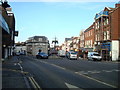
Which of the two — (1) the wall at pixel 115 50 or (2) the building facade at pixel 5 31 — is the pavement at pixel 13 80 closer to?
(2) the building facade at pixel 5 31

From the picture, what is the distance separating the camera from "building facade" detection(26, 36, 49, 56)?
393ft

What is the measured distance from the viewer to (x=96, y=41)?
2226 inches

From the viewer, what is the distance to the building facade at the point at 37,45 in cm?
11988

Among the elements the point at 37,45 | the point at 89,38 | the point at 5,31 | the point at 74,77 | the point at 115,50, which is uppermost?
the point at 89,38

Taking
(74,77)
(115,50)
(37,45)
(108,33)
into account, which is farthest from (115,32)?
(37,45)

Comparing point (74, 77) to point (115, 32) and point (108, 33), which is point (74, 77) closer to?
point (115, 32)

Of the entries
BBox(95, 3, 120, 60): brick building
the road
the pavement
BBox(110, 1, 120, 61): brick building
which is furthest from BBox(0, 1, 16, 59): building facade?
BBox(110, 1, 120, 61): brick building

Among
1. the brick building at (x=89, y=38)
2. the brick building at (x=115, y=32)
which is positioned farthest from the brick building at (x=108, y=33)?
the brick building at (x=89, y=38)

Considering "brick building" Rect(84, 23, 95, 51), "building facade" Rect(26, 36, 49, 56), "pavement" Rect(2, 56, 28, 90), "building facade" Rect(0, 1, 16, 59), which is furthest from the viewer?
"building facade" Rect(26, 36, 49, 56)

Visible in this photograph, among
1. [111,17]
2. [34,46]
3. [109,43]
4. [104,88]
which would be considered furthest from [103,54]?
[34,46]

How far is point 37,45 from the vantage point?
121000mm

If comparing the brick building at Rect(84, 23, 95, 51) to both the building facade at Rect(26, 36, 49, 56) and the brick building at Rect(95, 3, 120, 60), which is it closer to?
the brick building at Rect(95, 3, 120, 60)

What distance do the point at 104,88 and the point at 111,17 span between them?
1586 inches

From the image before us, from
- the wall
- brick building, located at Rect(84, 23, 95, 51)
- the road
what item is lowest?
the road
